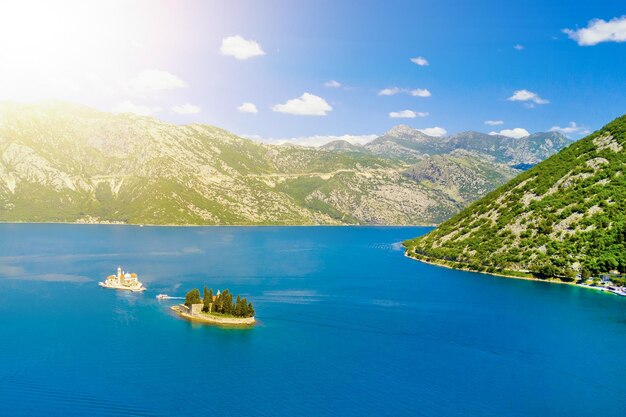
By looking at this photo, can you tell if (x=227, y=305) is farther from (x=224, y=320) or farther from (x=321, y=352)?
(x=321, y=352)

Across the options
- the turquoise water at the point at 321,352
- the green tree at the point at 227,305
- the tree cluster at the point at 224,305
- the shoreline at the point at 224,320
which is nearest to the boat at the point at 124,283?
the turquoise water at the point at 321,352

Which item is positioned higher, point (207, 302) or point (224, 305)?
point (207, 302)

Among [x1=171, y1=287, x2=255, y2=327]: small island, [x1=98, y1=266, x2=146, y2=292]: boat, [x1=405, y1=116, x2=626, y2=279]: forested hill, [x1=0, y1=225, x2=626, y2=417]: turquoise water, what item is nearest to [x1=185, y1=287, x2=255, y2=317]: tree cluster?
[x1=171, y1=287, x2=255, y2=327]: small island

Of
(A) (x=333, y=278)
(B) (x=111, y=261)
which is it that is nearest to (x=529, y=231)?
(A) (x=333, y=278)

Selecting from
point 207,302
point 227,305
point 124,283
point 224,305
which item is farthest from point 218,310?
point 124,283

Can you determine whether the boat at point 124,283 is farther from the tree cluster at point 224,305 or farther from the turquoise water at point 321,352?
the tree cluster at point 224,305

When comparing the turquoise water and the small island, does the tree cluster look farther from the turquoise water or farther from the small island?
the turquoise water

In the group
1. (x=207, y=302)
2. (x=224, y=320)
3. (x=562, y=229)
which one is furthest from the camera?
(x=562, y=229)
